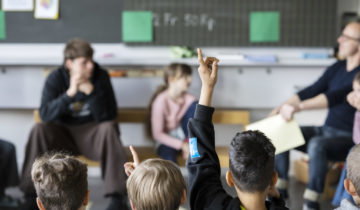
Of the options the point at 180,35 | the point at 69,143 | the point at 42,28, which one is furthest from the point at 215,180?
the point at 42,28

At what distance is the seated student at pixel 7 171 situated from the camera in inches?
111

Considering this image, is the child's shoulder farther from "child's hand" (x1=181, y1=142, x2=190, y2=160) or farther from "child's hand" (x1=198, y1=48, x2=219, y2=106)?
"child's hand" (x1=198, y1=48, x2=219, y2=106)

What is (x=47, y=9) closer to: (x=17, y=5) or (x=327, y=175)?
(x=17, y=5)

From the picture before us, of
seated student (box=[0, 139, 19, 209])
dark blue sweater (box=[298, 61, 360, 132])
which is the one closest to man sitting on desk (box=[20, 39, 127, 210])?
seated student (box=[0, 139, 19, 209])

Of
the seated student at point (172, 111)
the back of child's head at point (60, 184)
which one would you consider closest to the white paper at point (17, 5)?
the seated student at point (172, 111)

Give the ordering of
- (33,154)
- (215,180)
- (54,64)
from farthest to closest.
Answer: (54,64) < (33,154) < (215,180)

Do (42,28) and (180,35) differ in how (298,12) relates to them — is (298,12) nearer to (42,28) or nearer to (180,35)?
(180,35)

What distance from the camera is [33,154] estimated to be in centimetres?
271

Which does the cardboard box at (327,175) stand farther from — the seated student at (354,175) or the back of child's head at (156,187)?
the back of child's head at (156,187)

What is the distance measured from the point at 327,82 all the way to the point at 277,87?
52cm

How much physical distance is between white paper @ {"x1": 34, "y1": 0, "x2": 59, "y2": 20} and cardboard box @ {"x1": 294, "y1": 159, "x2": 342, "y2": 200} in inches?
89.1

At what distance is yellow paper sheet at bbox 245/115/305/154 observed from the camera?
2465 mm

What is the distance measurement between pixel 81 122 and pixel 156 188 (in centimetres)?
177

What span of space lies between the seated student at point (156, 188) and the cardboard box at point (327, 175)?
2009 mm
